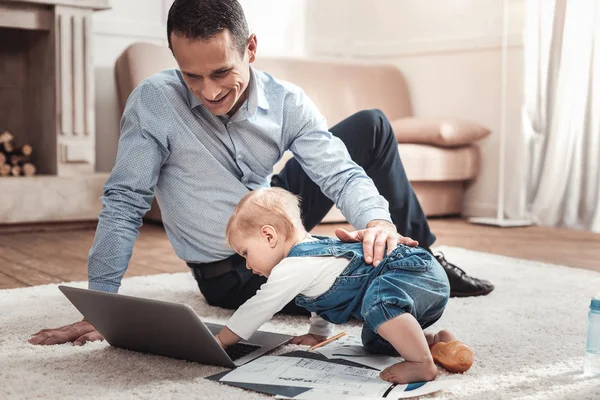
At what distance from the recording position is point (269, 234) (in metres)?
1.38

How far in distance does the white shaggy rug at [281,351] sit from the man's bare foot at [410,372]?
5 cm

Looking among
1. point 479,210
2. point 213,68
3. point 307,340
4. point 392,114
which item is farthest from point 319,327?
Answer: point 392,114

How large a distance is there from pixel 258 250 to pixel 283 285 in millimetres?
93

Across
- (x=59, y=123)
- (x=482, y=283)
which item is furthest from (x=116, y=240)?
(x=59, y=123)

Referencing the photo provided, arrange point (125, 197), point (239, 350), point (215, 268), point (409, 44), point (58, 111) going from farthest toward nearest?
point (409, 44) → point (58, 111) → point (215, 268) → point (125, 197) → point (239, 350)

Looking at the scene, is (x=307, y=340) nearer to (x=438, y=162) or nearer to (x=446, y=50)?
(x=438, y=162)

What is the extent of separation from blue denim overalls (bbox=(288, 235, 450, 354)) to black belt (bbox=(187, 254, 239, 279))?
38 cm

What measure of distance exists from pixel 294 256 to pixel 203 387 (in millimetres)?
281

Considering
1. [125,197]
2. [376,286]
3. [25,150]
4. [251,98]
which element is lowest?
[25,150]

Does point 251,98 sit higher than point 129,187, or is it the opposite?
point 251,98

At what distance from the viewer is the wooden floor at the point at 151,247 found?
245cm

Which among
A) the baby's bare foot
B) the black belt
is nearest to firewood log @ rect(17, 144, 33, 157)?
the black belt

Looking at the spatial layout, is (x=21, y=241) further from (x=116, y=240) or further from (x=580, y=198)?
(x=580, y=198)

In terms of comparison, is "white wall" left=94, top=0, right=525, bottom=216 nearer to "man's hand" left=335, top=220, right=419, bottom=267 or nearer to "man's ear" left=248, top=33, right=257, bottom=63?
"man's ear" left=248, top=33, right=257, bottom=63
